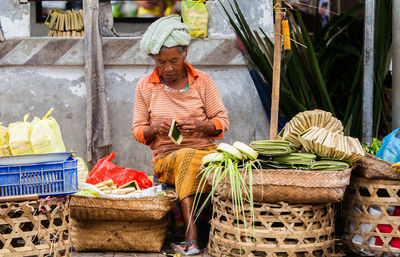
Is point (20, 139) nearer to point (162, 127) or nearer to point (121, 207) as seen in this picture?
point (121, 207)

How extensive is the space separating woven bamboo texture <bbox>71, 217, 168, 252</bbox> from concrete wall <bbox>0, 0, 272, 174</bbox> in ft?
4.11

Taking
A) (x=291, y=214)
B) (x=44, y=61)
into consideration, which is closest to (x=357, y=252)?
(x=291, y=214)

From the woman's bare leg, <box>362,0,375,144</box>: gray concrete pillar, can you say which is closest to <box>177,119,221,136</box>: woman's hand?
the woman's bare leg

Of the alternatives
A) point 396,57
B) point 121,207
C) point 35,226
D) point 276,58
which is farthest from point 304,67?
Result: point 35,226

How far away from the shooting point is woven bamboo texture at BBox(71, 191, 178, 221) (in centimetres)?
354

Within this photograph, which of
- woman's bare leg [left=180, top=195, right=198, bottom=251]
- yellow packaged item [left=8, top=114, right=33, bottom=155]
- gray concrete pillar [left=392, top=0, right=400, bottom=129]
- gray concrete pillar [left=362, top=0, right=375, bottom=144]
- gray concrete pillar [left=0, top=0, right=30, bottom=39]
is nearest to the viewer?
yellow packaged item [left=8, top=114, right=33, bottom=155]

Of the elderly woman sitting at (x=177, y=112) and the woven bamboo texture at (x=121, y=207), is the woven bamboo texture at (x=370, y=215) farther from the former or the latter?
the woven bamboo texture at (x=121, y=207)

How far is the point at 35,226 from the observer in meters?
2.97

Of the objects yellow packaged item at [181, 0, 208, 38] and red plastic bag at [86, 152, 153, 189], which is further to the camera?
yellow packaged item at [181, 0, 208, 38]

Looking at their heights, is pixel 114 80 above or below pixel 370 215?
above

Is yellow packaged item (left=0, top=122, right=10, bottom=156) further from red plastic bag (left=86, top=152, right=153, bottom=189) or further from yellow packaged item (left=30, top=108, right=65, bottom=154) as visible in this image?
red plastic bag (left=86, top=152, right=153, bottom=189)

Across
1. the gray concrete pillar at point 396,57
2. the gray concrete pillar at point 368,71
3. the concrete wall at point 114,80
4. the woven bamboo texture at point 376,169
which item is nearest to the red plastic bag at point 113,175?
the concrete wall at point 114,80

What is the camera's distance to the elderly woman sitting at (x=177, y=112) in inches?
147

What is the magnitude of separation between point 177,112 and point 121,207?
0.84m
